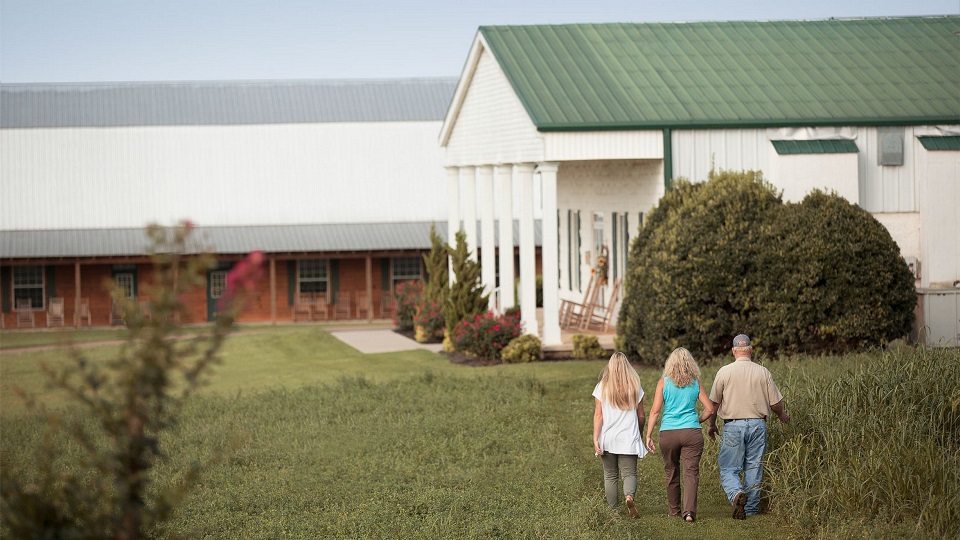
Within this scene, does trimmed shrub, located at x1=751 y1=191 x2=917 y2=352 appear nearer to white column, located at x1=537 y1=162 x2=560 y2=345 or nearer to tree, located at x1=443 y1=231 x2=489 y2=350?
white column, located at x1=537 y1=162 x2=560 y2=345

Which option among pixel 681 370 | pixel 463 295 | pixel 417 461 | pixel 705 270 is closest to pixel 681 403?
pixel 681 370

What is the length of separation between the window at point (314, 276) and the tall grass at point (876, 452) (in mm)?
28052

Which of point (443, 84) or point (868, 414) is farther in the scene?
point (443, 84)

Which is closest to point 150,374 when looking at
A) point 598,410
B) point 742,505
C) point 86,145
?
point 598,410

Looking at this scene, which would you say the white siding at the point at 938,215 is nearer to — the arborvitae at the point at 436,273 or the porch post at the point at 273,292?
the arborvitae at the point at 436,273

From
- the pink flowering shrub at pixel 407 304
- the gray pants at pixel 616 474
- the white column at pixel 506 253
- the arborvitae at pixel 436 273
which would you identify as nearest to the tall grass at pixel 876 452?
the gray pants at pixel 616 474

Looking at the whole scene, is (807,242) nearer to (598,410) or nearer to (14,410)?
(598,410)

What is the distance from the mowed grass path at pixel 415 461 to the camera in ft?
32.0

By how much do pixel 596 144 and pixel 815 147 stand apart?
3999mm

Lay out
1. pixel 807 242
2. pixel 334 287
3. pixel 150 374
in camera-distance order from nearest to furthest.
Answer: pixel 150 374 < pixel 807 242 < pixel 334 287

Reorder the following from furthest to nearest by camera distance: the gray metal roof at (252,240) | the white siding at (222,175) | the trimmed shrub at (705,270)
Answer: the white siding at (222,175)
the gray metal roof at (252,240)
the trimmed shrub at (705,270)

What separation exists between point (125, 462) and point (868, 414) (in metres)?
8.23

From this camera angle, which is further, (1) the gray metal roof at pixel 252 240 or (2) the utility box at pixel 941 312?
(1) the gray metal roof at pixel 252 240

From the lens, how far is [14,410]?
19.5 metres
